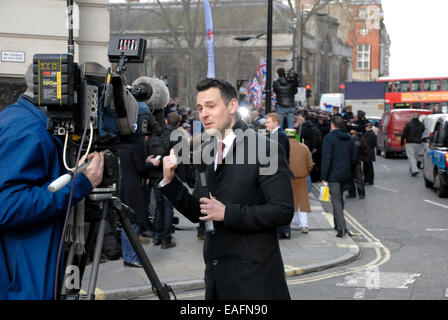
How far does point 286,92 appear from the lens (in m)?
15.3

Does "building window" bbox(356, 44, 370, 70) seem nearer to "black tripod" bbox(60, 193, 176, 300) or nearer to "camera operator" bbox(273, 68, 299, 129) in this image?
"camera operator" bbox(273, 68, 299, 129)

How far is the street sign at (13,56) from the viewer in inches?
388

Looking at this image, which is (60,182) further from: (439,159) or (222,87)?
(439,159)

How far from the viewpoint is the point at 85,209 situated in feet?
10.5

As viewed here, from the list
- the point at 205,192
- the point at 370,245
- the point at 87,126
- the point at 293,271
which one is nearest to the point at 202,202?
the point at 205,192

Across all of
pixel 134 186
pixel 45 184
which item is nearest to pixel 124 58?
pixel 45 184

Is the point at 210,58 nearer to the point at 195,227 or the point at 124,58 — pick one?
the point at 195,227

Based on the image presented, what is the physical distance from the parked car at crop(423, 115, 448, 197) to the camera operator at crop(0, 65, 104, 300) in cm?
1306

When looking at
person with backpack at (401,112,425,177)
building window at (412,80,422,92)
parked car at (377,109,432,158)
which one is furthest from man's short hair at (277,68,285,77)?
building window at (412,80,422,92)

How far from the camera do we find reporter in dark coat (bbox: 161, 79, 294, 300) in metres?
3.21

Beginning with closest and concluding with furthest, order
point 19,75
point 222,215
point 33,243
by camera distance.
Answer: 1. point 33,243
2. point 222,215
3. point 19,75

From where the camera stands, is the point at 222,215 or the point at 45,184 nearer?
the point at 45,184

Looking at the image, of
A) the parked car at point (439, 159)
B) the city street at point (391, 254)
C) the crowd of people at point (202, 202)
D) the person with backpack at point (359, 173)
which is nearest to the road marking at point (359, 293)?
the city street at point (391, 254)

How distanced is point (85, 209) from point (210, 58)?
910 cm
